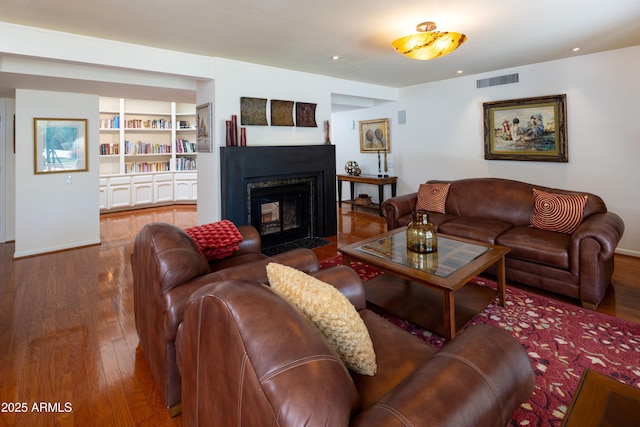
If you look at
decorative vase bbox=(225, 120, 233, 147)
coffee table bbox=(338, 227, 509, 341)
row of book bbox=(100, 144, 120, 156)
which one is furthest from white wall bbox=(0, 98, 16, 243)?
coffee table bbox=(338, 227, 509, 341)

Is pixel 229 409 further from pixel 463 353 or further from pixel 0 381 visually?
pixel 0 381

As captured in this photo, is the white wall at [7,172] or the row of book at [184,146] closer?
the white wall at [7,172]

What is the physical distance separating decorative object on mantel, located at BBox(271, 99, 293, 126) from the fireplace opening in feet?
2.85

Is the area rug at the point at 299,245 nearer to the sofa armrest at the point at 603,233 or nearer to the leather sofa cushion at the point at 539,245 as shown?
the leather sofa cushion at the point at 539,245

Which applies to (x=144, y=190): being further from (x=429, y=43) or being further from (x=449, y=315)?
(x=449, y=315)

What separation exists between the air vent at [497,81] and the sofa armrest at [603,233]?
254cm

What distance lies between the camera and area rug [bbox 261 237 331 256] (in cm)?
440

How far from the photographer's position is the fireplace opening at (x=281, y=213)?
4.44 metres

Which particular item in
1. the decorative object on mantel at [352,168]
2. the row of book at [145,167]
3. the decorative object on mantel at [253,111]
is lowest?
the decorative object on mantel at [352,168]

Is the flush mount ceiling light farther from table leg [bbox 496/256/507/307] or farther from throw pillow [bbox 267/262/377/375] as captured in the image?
throw pillow [bbox 267/262/377/375]

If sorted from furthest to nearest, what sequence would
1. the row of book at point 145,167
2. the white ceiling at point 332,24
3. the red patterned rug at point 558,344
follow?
the row of book at point 145,167 < the white ceiling at point 332,24 < the red patterned rug at point 558,344

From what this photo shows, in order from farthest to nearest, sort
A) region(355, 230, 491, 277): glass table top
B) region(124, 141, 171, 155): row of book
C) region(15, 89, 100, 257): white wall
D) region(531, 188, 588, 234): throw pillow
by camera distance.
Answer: region(124, 141, 171, 155): row of book, region(15, 89, 100, 257): white wall, region(531, 188, 588, 234): throw pillow, region(355, 230, 491, 277): glass table top

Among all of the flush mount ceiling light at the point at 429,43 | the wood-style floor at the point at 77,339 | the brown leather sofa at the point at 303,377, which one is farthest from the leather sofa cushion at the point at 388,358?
the flush mount ceiling light at the point at 429,43

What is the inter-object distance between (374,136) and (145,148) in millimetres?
5181
